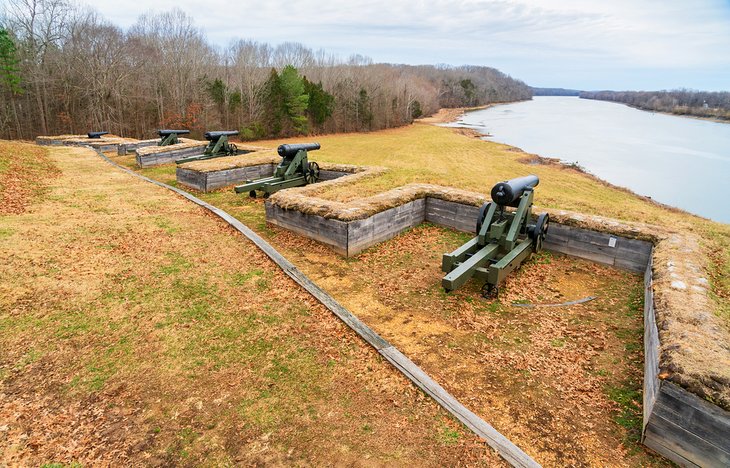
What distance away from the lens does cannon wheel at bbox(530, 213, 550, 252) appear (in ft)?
24.0

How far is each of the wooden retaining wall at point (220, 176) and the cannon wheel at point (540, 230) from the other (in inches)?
271

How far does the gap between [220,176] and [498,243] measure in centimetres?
987

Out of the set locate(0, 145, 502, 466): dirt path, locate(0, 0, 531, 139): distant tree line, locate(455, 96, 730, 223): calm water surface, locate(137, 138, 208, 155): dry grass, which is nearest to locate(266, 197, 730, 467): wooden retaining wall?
locate(0, 145, 502, 466): dirt path

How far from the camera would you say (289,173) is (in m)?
12.3

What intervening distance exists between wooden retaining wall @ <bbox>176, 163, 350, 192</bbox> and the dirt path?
5.75m

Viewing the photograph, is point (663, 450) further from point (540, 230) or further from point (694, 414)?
point (540, 230)

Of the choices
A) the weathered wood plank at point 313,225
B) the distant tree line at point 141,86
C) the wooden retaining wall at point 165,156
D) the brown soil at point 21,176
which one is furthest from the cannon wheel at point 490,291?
the distant tree line at point 141,86

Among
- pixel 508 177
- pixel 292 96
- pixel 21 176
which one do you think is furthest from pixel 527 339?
pixel 292 96

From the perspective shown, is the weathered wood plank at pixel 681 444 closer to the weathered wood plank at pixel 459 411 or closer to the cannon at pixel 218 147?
the weathered wood plank at pixel 459 411

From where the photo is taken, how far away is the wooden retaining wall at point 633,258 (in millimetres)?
3148

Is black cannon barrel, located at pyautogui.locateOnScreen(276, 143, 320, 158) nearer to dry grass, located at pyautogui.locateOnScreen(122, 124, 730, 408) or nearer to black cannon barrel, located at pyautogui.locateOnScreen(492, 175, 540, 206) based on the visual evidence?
dry grass, located at pyautogui.locateOnScreen(122, 124, 730, 408)

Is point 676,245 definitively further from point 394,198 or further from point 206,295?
point 206,295

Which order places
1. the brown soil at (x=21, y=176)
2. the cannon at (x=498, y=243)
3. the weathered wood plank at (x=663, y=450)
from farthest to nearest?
1. the brown soil at (x=21, y=176)
2. the cannon at (x=498, y=243)
3. the weathered wood plank at (x=663, y=450)

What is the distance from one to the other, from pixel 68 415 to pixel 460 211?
780 cm
